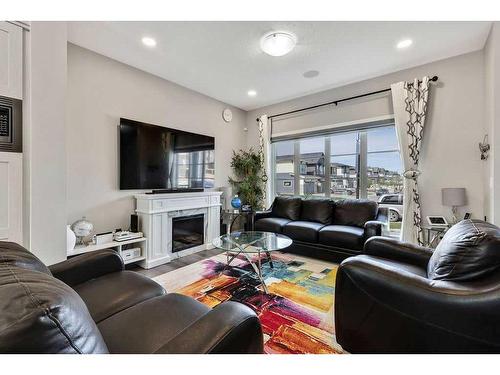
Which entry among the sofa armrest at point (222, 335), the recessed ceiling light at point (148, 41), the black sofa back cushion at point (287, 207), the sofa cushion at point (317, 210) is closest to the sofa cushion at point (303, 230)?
the sofa cushion at point (317, 210)

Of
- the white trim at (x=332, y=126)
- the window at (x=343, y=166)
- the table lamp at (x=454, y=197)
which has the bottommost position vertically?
the table lamp at (x=454, y=197)

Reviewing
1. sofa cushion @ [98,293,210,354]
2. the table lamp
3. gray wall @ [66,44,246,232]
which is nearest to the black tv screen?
gray wall @ [66,44,246,232]

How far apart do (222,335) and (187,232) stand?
2980 mm

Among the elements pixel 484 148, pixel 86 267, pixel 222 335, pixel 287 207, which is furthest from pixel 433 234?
pixel 86 267

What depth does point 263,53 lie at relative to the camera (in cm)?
281

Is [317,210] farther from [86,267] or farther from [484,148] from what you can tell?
[86,267]

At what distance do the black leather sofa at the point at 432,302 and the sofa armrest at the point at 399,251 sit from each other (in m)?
0.40

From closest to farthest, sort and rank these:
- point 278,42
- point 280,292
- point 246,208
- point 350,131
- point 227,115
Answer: point 280,292 < point 278,42 < point 350,131 < point 246,208 < point 227,115

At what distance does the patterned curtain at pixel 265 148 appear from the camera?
4.70 m

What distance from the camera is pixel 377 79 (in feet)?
11.5

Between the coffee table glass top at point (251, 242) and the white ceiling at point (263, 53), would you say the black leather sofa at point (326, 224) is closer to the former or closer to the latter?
the coffee table glass top at point (251, 242)

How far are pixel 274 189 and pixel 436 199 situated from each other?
2673 mm

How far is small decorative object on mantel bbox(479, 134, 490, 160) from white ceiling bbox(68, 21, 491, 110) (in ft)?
3.62
